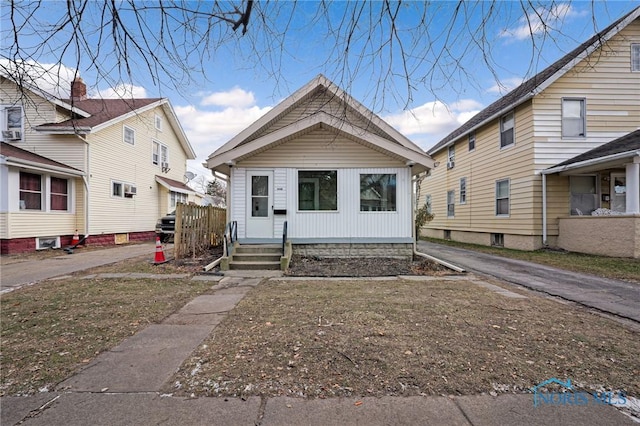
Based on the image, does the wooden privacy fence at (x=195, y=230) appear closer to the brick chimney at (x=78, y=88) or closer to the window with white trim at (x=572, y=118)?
the brick chimney at (x=78, y=88)

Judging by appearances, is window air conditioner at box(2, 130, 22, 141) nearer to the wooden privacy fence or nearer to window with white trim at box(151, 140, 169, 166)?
window with white trim at box(151, 140, 169, 166)

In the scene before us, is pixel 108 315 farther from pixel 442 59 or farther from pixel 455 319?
pixel 442 59

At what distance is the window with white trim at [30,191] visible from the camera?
37.3 feet

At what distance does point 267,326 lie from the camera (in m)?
3.72

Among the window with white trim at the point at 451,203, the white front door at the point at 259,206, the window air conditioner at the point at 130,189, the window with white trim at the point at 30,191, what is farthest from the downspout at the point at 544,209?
the window with white trim at the point at 30,191

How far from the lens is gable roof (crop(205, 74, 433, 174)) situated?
8.75 metres

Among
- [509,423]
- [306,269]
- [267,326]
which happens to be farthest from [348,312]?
[306,269]

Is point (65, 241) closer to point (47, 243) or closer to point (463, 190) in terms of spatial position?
point (47, 243)

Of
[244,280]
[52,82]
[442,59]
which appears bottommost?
[244,280]

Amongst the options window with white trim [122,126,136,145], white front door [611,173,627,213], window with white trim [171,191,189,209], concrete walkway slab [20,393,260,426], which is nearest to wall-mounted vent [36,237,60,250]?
window with white trim [122,126,136,145]

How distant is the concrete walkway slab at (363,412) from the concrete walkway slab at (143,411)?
0.63 feet

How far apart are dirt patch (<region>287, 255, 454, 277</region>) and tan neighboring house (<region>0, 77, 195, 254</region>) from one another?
719 cm

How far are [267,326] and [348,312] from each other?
1163 mm

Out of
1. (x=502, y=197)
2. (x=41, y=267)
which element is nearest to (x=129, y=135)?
(x=41, y=267)
